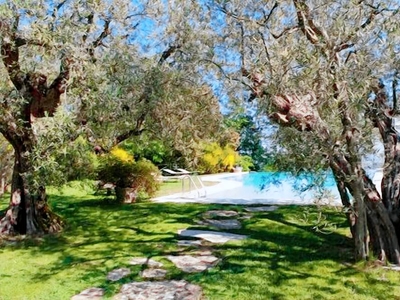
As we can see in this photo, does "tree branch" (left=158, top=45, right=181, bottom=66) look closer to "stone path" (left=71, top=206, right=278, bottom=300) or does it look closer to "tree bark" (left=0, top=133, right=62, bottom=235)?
"tree bark" (left=0, top=133, right=62, bottom=235)

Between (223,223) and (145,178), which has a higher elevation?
(145,178)

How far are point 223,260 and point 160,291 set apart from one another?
1.72 metres

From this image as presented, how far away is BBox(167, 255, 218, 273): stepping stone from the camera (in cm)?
687

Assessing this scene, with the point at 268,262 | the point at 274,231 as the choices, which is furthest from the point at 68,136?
the point at 274,231

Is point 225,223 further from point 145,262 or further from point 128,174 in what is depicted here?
point 128,174

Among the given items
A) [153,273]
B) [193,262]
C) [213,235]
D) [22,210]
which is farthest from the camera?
[22,210]

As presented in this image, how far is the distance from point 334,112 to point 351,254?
9.85ft

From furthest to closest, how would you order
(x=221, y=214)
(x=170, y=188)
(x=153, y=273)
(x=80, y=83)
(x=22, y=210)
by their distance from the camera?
→ (x=170, y=188), (x=221, y=214), (x=22, y=210), (x=80, y=83), (x=153, y=273)

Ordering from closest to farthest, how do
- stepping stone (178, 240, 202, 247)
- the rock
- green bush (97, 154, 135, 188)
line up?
stepping stone (178, 240, 202, 247), the rock, green bush (97, 154, 135, 188)

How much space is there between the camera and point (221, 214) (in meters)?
12.0

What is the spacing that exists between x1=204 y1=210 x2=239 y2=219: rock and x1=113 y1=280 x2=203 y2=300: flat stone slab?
542 cm

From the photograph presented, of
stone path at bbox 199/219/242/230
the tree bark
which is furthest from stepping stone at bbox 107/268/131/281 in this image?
stone path at bbox 199/219/242/230

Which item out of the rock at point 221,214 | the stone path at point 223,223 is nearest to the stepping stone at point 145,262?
the stone path at point 223,223

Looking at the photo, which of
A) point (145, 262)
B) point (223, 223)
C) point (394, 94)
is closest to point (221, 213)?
point (223, 223)
